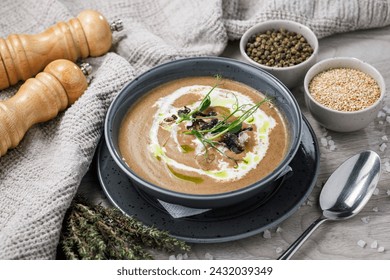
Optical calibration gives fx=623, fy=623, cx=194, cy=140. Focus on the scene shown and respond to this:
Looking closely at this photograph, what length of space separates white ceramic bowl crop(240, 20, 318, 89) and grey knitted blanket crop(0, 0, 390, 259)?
8 cm

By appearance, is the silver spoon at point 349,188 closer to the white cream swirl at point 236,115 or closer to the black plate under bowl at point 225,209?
the black plate under bowl at point 225,209

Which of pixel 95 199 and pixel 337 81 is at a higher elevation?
pixel 337 81

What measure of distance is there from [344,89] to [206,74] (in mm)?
486

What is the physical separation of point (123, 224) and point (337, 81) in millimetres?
929

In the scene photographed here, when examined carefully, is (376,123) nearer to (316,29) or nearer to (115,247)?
(316,29)

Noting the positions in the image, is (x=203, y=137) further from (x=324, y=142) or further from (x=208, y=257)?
(x=324, y=142)

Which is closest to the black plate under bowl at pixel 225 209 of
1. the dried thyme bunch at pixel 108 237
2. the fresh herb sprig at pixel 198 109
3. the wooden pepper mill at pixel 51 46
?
the dried thyme bunch at pixel 108 237

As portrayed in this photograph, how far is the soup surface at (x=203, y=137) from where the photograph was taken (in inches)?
73.4

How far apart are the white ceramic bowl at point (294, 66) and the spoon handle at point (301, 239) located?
63cm

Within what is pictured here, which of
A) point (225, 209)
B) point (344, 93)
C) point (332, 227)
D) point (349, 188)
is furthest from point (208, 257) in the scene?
point (344, 93)

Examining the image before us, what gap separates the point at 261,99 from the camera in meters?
2.12

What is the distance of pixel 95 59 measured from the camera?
240 cm
